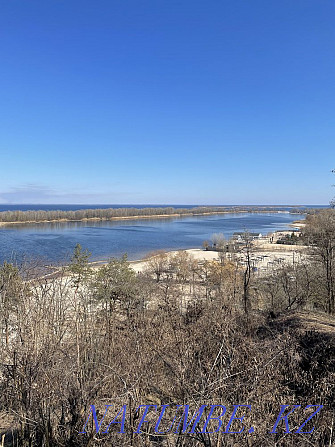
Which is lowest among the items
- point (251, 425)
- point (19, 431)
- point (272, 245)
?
point (272, 245)

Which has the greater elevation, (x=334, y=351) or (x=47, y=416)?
(x=47, y=416)

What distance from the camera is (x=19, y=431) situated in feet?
11.1

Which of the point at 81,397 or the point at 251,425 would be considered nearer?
the point at 251,425

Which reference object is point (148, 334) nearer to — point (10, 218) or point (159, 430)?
point (159, 430)

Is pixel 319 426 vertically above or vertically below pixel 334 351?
above

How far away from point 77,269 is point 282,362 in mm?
15265

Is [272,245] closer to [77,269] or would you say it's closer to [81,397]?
[77,269]

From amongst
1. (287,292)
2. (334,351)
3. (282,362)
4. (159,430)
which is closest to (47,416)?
(159,430)

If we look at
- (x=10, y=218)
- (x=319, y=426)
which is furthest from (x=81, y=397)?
(x=10, y=218)

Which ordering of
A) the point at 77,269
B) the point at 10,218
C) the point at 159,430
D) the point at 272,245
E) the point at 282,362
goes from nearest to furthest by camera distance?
the point at 159,430 → the point at 282,362 → the point at 77,269 → the point at 272,245 → the point at 10,218

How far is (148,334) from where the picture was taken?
5965mm

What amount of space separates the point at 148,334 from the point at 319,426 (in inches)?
140

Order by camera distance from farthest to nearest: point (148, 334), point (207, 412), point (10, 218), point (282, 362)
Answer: point (10, 218) → point (148, 334) → point (282, 362) → point (207, 412)

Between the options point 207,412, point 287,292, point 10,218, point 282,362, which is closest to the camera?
point 207,412
